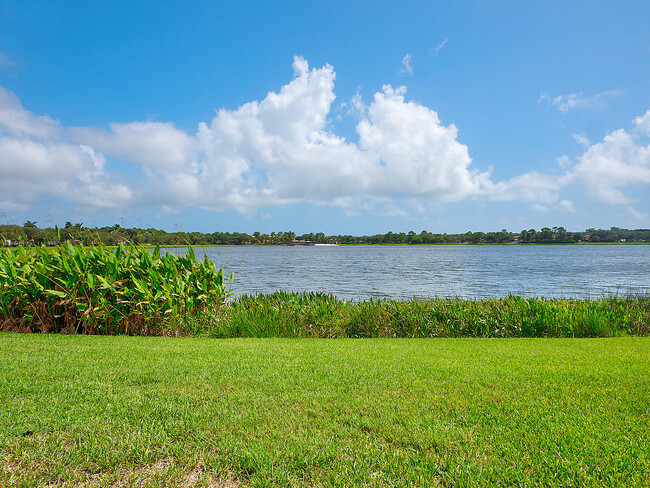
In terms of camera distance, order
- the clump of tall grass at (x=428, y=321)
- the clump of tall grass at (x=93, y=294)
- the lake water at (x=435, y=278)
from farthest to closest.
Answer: the lake water at (x=435, y=278)
the clump of tall grass at (x=428, y=321)
the clump of tall grass at (x=93, y=294)

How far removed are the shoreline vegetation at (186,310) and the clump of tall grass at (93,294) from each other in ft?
0.06

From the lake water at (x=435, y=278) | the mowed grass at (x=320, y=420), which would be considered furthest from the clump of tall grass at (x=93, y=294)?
the mowed grass at (x=320, y=420)

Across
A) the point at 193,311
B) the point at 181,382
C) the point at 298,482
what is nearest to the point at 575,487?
the point at 298,482

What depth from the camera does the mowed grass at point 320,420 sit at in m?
2.45

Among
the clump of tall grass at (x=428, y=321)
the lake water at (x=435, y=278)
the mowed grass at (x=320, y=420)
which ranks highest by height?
the mowed grass at (x=320, y=420)

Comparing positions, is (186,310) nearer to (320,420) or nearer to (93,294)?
(93,294)

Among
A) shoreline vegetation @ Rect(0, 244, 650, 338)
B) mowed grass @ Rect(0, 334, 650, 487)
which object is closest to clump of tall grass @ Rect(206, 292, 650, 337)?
shoreline vegetation @ Rect(0, 244, 650, 338)

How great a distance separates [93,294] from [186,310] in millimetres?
1730

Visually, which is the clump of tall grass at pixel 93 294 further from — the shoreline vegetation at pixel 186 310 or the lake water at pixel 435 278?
the lake water at pixel 435 278

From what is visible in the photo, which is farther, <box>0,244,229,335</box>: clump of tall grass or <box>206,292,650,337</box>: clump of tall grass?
<box>206,292,650,337</box>: clump of tall grass

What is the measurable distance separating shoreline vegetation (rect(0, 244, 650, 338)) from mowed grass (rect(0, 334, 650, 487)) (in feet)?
7.15

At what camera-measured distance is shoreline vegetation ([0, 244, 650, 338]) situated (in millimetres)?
7305

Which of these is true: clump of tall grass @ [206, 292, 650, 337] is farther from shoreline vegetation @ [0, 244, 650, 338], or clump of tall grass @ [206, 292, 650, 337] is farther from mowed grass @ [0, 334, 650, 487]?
mowed grass @ [0, 334, 650, 487]

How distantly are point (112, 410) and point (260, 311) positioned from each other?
5.38 m
